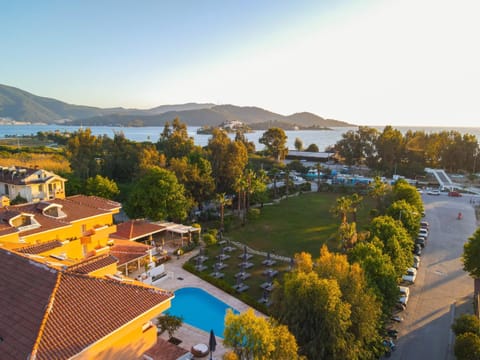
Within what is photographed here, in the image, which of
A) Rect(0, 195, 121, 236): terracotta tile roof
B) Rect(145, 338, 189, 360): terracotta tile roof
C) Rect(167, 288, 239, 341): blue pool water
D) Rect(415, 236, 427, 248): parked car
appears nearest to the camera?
Rect(145, 338, 189, 360): terracotta tile roof

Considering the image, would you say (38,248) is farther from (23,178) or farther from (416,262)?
(416,262)

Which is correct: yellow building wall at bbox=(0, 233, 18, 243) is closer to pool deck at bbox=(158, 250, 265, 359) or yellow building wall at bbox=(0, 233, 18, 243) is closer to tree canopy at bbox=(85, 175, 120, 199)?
pool deck at bbox=(158, 250, 265, 359)

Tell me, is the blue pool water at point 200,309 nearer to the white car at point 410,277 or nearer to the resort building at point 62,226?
the resort building at point 62,226

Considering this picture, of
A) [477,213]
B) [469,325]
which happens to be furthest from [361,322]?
[477,213]

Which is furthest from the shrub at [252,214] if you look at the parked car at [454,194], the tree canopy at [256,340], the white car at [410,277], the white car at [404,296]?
the parked car at [454,194]

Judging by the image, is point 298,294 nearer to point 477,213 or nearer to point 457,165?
point 477,213

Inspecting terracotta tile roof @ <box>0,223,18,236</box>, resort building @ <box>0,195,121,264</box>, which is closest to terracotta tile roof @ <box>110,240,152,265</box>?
resort building @ <box>0,195,121,264</box>
